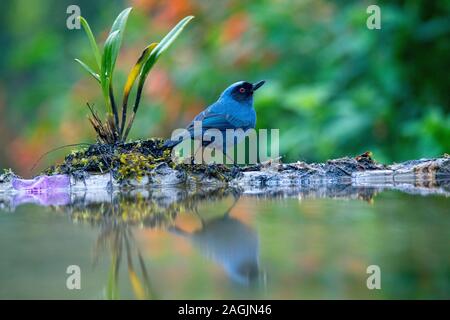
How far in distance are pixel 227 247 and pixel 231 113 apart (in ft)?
9.20

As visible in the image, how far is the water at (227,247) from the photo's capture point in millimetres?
2141

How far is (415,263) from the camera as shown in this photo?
7.69 feet

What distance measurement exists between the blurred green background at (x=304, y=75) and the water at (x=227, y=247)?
3.75m

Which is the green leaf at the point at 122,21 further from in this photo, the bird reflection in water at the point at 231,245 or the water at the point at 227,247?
the bird reflection in water at the point at 231,245

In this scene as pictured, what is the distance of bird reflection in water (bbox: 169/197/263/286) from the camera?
2334mm

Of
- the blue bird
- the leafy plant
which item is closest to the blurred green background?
the blue bird

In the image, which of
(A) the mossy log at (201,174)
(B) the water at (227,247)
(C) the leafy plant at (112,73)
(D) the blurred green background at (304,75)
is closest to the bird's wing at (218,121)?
(A) the mossy log at (201,174)

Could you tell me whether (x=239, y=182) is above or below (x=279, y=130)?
below

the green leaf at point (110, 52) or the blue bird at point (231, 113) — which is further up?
the green leaf at point (110, 52)

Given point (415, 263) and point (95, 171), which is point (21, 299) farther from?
point (95, 171)

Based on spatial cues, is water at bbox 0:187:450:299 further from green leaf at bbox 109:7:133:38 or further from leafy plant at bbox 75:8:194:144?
green leaf at bbox 109:7:133:38

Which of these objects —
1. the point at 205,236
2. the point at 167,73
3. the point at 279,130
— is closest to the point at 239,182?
the point at 205,236
